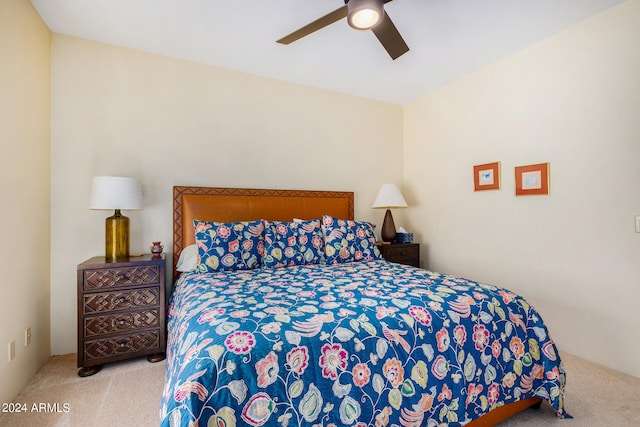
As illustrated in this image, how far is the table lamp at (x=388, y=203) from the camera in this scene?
361cm

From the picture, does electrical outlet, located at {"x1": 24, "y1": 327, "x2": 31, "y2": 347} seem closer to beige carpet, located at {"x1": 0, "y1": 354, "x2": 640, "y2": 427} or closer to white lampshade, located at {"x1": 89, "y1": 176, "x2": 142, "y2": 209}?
beige carpet, located at {"x1": 0, "y1": 354, "x2": 640, "y2": 427}

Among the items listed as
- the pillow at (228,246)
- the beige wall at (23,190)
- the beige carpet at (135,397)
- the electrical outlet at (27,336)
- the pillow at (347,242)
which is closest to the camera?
the beige carpet at (135,397)

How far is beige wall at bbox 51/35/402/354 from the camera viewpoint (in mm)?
2551

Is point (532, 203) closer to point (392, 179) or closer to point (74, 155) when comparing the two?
point (392, 179)

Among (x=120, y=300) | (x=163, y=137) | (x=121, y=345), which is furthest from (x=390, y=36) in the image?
(x=121, y=345)

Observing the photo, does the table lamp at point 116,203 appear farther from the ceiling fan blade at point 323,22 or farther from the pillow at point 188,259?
the ceiling fan blade at point 323,22

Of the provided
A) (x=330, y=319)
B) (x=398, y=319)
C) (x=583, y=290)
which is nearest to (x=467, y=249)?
(x=583, y=290)

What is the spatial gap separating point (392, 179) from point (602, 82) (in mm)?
2234

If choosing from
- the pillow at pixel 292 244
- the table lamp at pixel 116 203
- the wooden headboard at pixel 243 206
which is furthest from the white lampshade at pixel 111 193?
the pillow at pixel 292 244

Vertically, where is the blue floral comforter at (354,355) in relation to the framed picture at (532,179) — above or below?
below

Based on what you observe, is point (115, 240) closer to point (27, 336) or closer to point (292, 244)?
point (27, 336)

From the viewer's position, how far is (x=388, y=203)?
142 inches

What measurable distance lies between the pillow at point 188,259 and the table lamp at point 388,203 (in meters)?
2.08

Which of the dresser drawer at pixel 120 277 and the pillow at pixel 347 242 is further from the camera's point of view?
the pillow at pixel 347 242
